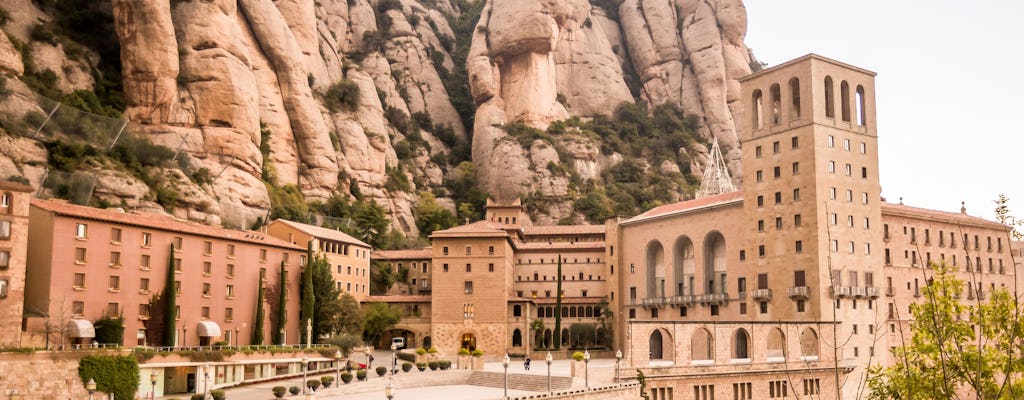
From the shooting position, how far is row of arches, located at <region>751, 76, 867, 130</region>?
70.4m

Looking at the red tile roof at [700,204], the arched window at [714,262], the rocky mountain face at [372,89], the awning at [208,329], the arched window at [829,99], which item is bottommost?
the awning at [208,329]

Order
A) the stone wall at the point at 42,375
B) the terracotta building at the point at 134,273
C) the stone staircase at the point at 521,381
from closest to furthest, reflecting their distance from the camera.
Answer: the stone wall at the point at 42,375 < the terracotta building at the point at 134,273 < the stone staircase at the point at 521,381

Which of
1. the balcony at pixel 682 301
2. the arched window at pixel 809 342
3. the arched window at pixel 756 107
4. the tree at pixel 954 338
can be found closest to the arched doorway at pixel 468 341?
the balcony at pixel 682 301

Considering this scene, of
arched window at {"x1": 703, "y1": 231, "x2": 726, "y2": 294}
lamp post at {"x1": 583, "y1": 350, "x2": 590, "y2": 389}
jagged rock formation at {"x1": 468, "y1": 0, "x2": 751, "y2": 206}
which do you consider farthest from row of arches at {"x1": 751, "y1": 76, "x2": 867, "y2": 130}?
jagged rock formation at {"x1": 468, "y1": 0, "x2": 751, "y2": 206}

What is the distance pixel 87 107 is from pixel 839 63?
60.8 metres

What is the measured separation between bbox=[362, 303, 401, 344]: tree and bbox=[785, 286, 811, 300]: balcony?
3128cm

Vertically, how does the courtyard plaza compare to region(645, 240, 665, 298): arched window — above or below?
below

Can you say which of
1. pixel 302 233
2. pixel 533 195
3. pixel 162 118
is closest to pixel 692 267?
pixel 302 233

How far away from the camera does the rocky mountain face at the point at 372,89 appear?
81.8 metres

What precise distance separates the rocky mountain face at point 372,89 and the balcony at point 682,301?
36.9 metres

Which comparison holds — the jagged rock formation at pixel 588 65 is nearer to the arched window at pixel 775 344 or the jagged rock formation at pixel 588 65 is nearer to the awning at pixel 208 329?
the arched window at pixel 775 344

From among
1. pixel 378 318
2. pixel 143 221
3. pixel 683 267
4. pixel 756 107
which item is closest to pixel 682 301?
pixel 683 267

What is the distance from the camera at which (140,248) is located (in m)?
56.7

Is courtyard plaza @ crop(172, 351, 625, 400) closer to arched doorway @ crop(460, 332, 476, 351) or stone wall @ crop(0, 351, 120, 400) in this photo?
stone wall @ crop(0, 351, 120, 400)
